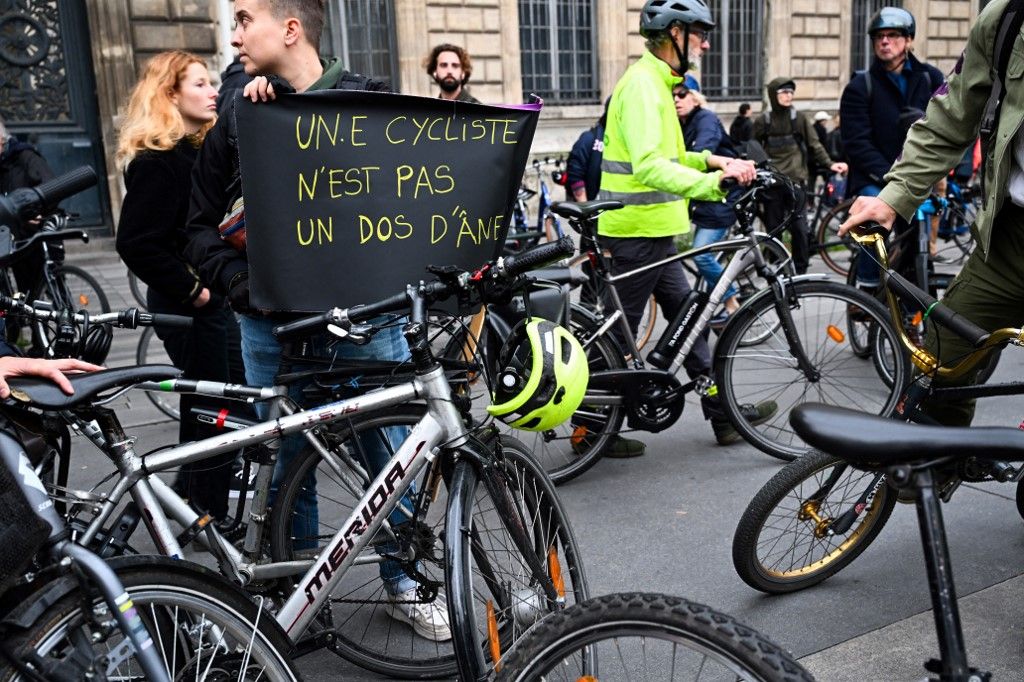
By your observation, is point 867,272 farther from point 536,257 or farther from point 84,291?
point 84,291

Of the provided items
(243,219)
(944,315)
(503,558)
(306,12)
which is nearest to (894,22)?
(944,315)

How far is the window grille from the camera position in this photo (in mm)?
16109

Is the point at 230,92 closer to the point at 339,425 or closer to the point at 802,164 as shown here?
the point at 339,425

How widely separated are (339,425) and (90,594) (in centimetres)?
95

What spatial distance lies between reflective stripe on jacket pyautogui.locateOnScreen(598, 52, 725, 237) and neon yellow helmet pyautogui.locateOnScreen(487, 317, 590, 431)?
214 cm

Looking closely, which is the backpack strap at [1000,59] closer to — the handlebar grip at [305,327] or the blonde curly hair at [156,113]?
the handlebar grip at [305,327]

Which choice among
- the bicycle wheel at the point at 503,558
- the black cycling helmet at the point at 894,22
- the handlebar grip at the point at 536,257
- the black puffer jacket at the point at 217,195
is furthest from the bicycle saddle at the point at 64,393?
the black cycling helmet at the point at 894,22

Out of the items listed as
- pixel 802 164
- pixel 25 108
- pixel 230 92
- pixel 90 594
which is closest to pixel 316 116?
pixel 230 92

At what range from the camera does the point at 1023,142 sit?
290 centimetres

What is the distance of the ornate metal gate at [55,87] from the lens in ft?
38.9

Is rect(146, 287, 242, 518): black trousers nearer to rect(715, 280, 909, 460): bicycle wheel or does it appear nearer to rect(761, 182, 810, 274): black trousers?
rect(715, 280, 909, 460): bicycle wheel

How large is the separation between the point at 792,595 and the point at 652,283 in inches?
70.0

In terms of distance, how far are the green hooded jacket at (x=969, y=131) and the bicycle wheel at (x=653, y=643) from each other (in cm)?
183

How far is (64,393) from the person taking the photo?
2.19 m
